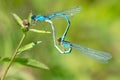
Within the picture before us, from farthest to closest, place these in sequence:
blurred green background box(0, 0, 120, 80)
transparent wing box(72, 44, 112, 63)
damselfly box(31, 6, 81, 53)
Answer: blurred green background box(0, 0, 120, 80) → transparent wing box(72, 44, 112, 63) → damselfly box(31, 6, 81, 53)

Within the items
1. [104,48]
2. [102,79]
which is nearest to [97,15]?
[104,48]

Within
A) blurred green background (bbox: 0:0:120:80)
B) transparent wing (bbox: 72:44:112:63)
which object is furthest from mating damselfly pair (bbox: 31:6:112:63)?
blurred green background (bbox: 0:0:120:80)

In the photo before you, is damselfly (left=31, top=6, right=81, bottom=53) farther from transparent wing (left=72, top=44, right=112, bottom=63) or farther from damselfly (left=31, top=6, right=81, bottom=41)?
transparent wing (left=72, top=44, right=112, bottom=63)

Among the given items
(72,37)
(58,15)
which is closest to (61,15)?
(58,15)

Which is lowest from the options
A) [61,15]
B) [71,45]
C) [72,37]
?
[72,37]

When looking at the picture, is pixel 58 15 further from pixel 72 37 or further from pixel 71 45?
pixel 72 37

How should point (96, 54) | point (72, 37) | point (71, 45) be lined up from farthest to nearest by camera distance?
point (72, 37) < point (96, 54) < point (71, 45)

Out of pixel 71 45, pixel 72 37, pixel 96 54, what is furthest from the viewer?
pixel 72 37

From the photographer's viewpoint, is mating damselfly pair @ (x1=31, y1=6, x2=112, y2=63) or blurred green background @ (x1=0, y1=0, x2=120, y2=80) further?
blurred green background @ (x1=0, y1=0, x2=120, y2=80)

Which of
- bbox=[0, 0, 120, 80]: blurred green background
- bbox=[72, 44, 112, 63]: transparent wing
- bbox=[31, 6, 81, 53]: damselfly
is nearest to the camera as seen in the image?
bbox=[31, 6, 81, 53]: damselfly
